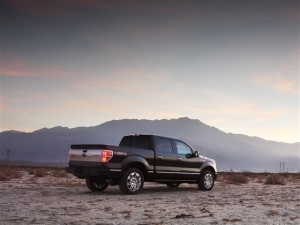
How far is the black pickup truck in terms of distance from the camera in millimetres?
12508

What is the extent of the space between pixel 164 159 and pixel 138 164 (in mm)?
1268

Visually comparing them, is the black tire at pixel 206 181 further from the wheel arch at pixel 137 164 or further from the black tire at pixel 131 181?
the black tire at pixel 131 181

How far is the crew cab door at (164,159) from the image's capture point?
14.0 metres

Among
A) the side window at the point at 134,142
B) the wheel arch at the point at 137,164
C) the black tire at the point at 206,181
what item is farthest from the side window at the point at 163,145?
the black tire at the point at 206,181

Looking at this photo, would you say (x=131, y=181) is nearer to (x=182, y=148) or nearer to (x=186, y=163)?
(x=186, y=163)

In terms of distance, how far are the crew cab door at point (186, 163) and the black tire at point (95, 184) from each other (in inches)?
110

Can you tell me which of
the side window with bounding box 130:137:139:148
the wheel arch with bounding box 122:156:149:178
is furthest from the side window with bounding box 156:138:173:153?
the wheel arch with bounding box 122:156:149:178

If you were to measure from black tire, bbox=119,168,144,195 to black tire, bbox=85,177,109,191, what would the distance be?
1.68 m

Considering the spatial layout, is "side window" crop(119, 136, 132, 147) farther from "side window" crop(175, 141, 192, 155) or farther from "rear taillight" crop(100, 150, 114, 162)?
"rear taillight" crop(100, 150, 114, 162)

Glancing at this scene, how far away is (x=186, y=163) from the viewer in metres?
15.0

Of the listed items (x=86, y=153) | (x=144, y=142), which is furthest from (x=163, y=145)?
(x=86, y=153)

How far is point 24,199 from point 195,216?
17.2ft

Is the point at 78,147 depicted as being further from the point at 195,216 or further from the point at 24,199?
the point at 195,216

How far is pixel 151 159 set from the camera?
13.7 m
